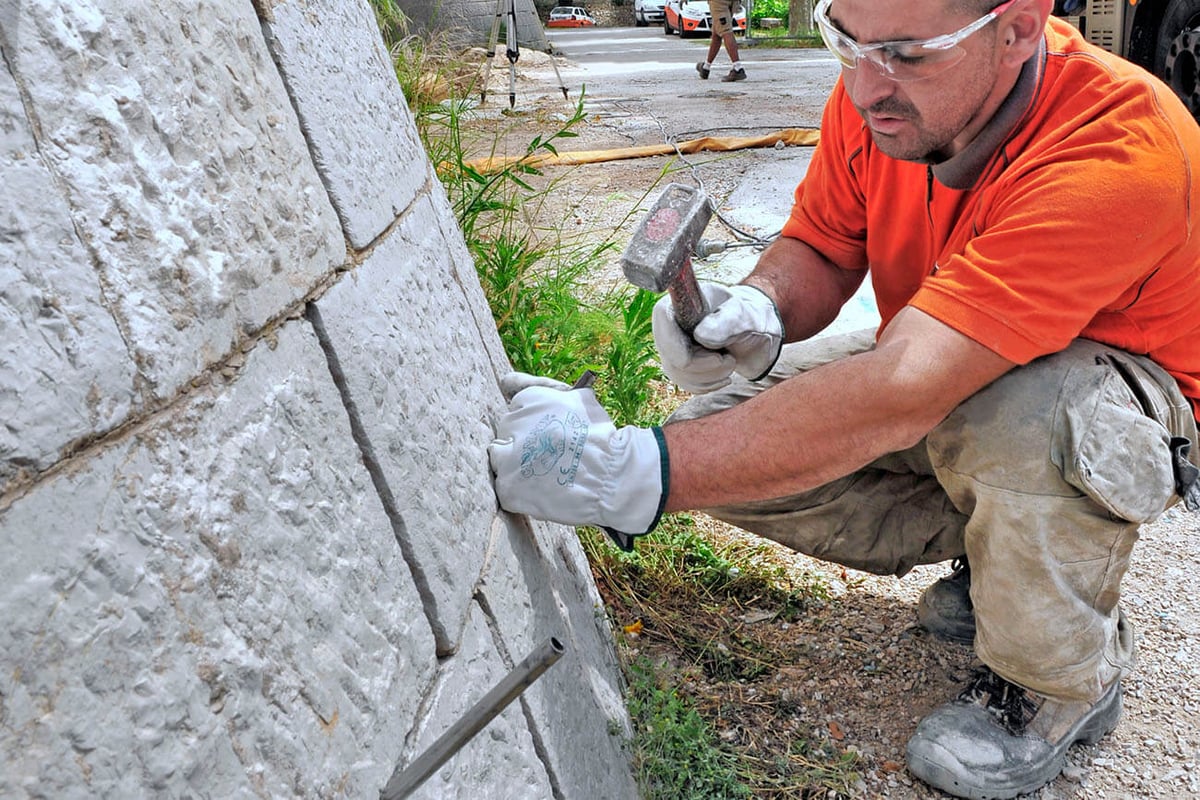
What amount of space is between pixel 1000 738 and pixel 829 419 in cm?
82

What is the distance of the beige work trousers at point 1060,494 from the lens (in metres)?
1.75

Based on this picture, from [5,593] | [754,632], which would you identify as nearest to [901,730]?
[754,632]

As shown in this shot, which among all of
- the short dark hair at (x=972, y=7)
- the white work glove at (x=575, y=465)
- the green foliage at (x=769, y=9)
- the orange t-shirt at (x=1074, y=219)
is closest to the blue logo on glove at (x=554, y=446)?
the white work glove at (x=575, y=465)

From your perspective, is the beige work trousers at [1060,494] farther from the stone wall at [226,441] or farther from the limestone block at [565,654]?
the stone wall at [226,441]

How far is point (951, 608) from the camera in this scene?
7.51 feet

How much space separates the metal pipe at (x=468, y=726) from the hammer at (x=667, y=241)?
67 centimetres

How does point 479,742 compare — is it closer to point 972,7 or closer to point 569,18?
point 972,7

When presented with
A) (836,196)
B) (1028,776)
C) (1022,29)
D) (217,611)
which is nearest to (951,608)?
(1028,776)

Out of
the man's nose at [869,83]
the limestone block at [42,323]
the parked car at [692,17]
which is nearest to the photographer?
the limestone block at [42,323]

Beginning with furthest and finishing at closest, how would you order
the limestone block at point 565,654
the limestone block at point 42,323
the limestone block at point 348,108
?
the limestone block at point 565,654, the limestone block at point 348,108, the limestone block at point 42,323

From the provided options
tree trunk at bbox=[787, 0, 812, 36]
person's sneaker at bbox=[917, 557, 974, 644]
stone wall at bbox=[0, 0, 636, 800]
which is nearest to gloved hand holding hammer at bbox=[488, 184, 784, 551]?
stone wall at bbox=[0, 0, 636, 800]

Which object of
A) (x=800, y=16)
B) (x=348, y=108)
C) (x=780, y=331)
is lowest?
(x=800, y=16)

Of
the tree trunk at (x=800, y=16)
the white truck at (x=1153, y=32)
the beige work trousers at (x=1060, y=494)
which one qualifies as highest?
the beige work trousers at (x=1060, y=494)

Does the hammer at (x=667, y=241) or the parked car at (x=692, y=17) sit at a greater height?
the hammer at (x=667, y=241)
